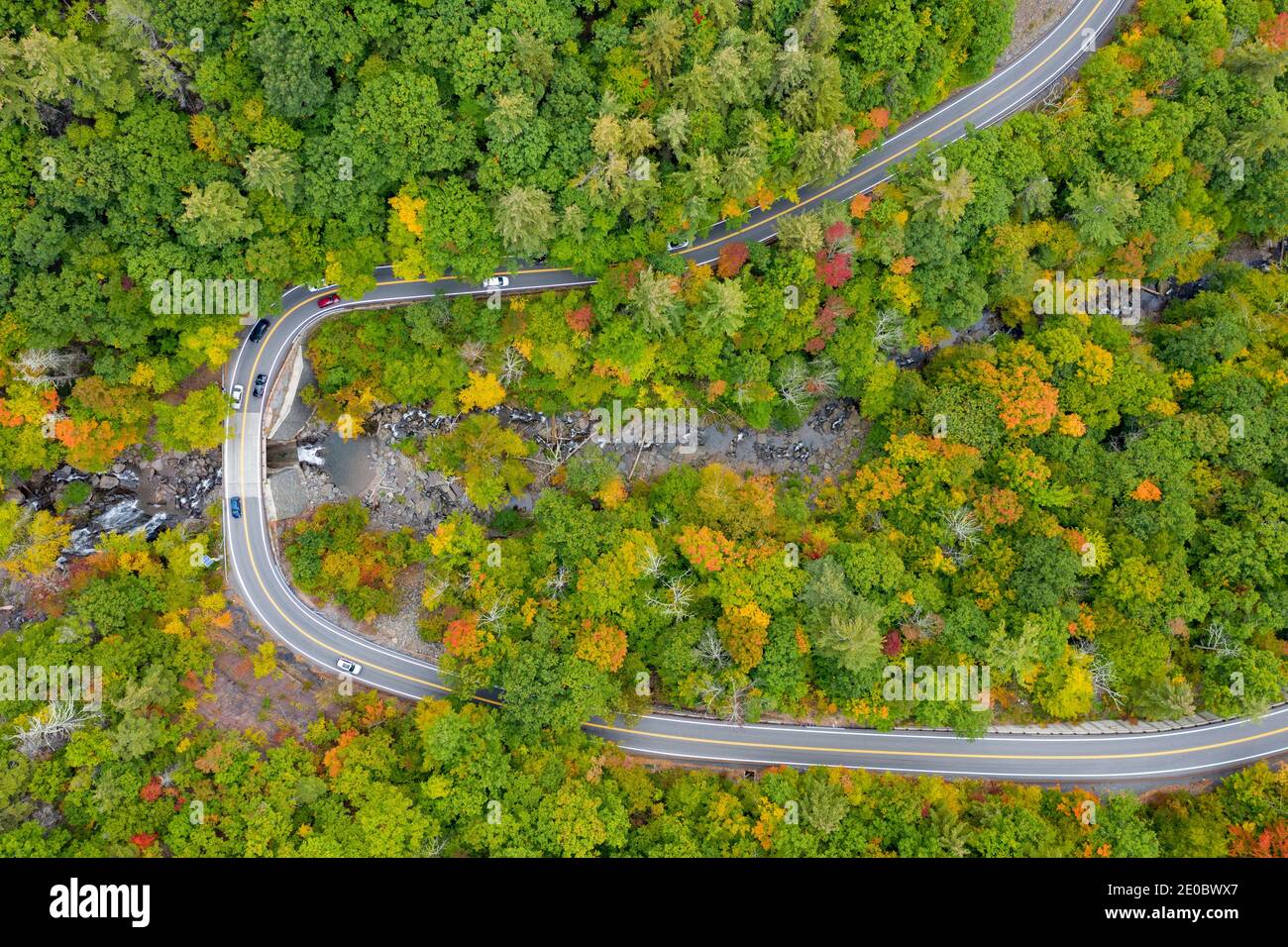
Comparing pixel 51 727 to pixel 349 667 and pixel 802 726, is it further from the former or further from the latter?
pixel 802 726

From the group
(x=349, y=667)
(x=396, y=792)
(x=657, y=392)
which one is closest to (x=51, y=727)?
(x=349, y=667)

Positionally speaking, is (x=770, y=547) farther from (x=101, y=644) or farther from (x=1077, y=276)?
(x=101, y=644)

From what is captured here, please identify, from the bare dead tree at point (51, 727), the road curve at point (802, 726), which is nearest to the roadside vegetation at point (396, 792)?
the bare dead tree at point (51, 727)

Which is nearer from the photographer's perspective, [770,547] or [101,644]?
[101,644]

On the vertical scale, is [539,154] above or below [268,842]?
above

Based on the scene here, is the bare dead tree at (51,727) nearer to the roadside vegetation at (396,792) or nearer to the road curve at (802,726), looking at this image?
the roadside vegetation at (396,792)

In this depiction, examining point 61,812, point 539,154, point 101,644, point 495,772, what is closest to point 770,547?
point 495,772

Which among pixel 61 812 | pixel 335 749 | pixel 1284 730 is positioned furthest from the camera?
pixel 1284 730
